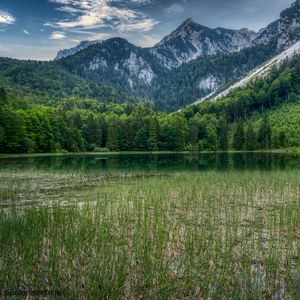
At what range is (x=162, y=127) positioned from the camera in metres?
114

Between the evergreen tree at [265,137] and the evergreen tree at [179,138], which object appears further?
the evergreen tree at [265,137]

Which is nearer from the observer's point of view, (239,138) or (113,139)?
(113,139)

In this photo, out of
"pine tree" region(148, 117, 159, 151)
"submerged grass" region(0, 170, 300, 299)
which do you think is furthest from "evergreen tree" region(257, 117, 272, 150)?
"submerged grass" region(0, 170, 300, 299)

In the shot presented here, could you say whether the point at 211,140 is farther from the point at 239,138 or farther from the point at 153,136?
the point at 153,136

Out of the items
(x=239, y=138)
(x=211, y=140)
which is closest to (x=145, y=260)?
(x=239, y=138)

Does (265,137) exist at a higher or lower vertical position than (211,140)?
higher

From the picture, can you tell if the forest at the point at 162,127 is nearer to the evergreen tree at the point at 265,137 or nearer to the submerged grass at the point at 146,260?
the evergreen tree at the point at 265,137

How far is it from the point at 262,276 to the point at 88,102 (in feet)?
624

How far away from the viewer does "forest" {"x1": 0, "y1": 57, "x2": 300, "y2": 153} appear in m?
77.9

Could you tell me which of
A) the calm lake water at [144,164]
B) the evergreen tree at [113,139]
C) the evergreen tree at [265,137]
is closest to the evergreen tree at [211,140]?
the evergreen tree at [265,137]

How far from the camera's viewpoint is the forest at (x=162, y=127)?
77.9m

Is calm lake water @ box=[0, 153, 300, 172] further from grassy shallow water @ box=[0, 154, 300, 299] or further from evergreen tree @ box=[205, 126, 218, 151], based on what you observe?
evergreen tree @ box=[205, 126, 218, 151]

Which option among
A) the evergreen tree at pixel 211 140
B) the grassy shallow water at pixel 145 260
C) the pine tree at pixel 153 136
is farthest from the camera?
the evergreen tree at pixel 211 140

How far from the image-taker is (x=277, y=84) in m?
170
